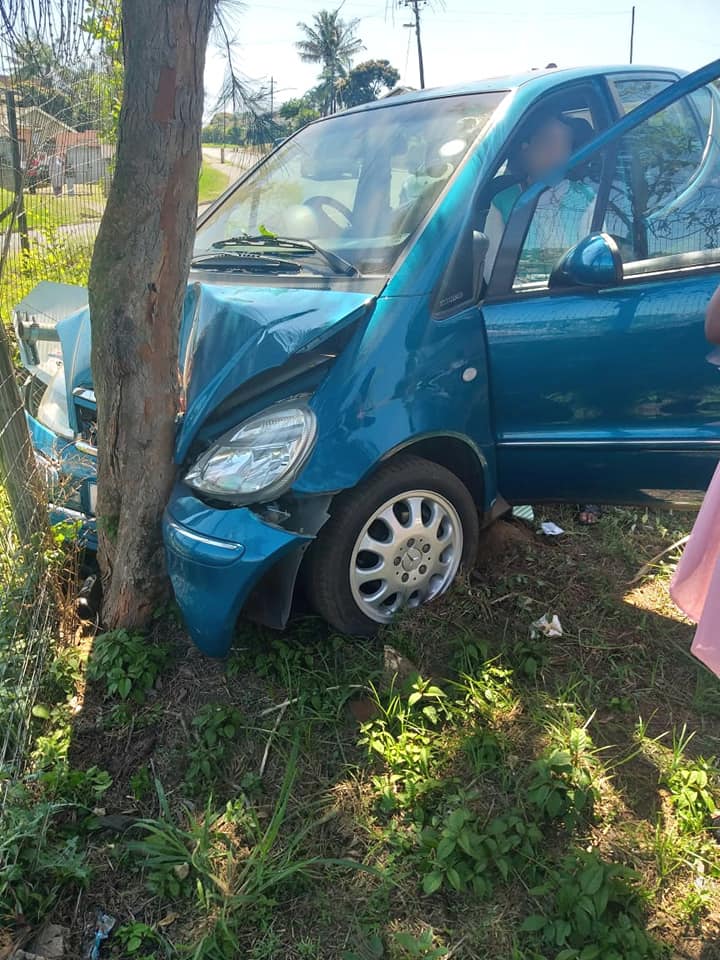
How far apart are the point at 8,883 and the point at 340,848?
0.85m

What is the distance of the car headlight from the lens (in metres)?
2.36

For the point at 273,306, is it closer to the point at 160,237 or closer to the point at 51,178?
the point at 160,237

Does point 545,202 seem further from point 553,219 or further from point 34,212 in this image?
point 34,212

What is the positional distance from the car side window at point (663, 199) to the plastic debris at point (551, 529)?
4.18ft

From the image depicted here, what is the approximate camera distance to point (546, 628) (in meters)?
2.77

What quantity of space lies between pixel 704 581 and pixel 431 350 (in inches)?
45.0

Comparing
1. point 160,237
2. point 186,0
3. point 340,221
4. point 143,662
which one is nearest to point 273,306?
point 160,237

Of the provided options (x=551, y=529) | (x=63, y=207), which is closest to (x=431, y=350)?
(x=551, y=529)

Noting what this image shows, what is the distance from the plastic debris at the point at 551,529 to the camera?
3564 millimetres

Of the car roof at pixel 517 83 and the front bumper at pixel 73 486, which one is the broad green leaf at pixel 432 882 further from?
the car roof at pixel 517 83

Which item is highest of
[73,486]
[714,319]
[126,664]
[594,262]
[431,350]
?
[594,262]

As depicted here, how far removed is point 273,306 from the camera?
8.55ft

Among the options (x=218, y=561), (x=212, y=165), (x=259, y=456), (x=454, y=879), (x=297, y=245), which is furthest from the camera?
(x=297, y=245)

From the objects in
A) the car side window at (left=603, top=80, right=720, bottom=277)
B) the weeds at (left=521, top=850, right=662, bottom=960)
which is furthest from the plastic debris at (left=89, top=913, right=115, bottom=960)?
the car side window at (left=603, top=80, right=720, bottom=277)
